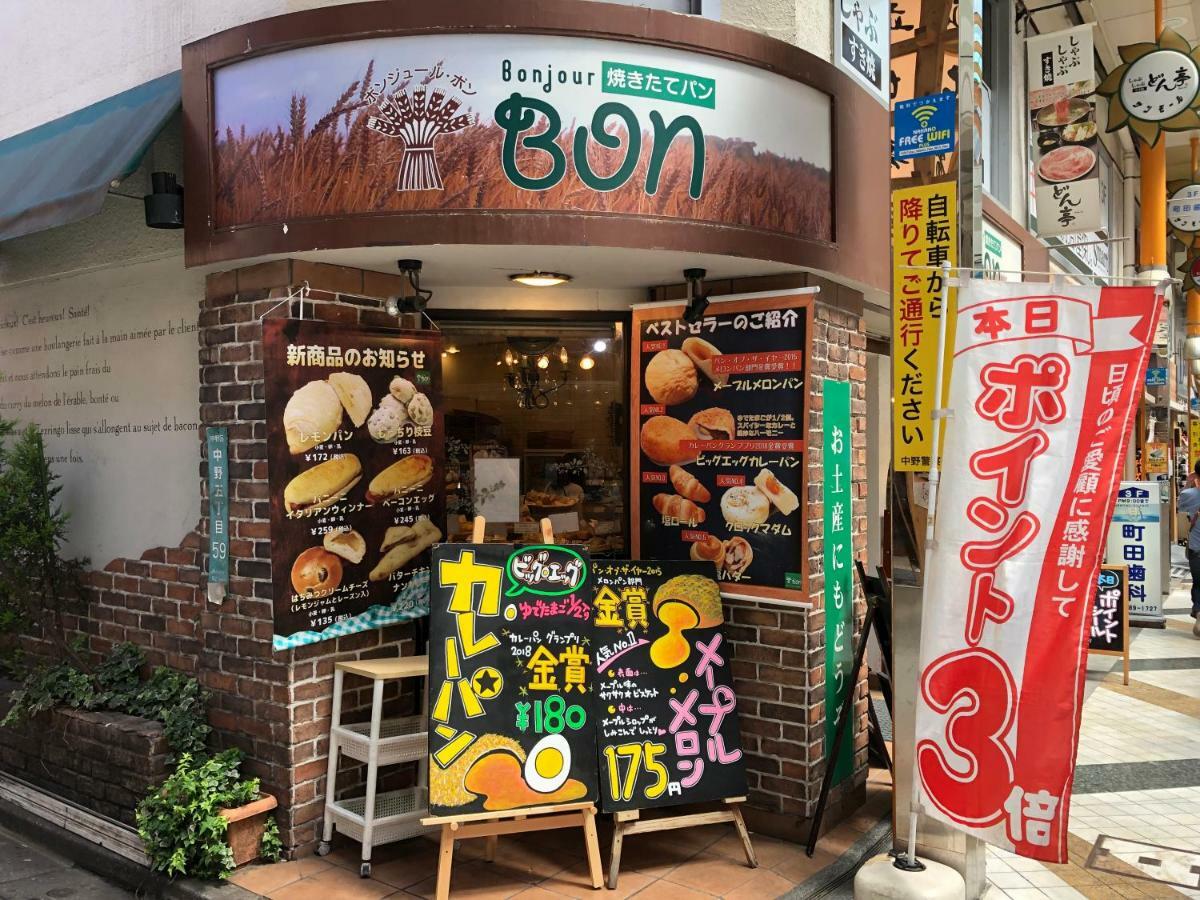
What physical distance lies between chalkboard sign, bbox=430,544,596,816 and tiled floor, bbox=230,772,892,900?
0.45 m

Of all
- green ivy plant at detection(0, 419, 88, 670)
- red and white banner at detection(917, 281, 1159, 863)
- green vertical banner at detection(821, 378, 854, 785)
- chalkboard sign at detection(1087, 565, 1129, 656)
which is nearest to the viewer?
red and white banner at detection(917, 281, 1159, 863)

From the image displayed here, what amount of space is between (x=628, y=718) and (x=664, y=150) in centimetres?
275

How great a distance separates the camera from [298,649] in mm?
4355

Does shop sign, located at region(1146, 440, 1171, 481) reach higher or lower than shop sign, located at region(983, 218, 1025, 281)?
lower

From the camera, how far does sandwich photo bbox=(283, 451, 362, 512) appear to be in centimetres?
431

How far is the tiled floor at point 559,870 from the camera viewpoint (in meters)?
4.04

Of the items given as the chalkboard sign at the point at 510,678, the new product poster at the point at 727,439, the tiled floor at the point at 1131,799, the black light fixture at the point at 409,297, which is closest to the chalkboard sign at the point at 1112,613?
the tiled floor at the point at 1131,799

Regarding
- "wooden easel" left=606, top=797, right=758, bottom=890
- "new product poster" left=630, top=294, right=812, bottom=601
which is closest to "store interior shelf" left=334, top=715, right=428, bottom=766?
"wooden easel" left=606, top=797, right=758, bottom=890

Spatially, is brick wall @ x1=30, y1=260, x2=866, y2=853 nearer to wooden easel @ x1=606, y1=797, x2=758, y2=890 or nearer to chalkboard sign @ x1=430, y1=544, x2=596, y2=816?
wooden easel @ x1=606, y1=797, x2=758, y2=890

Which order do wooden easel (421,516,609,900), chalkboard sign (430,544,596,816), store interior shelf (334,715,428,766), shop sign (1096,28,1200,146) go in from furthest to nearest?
shop sign (1096,28,1200,146) < store interior shelf (334,715,428,766) < chalkboard sign (430,544,596,816) < wooden easel (421,516,609,900)

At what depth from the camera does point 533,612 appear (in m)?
4.30

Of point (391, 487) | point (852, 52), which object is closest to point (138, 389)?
point (391, 487)

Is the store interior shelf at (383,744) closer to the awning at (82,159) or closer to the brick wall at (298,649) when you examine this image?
the brick wall at (298,649)

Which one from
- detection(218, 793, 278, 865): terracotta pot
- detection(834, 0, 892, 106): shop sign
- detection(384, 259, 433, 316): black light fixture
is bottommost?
detection(218, 793, 278, 865): terracotta pot
